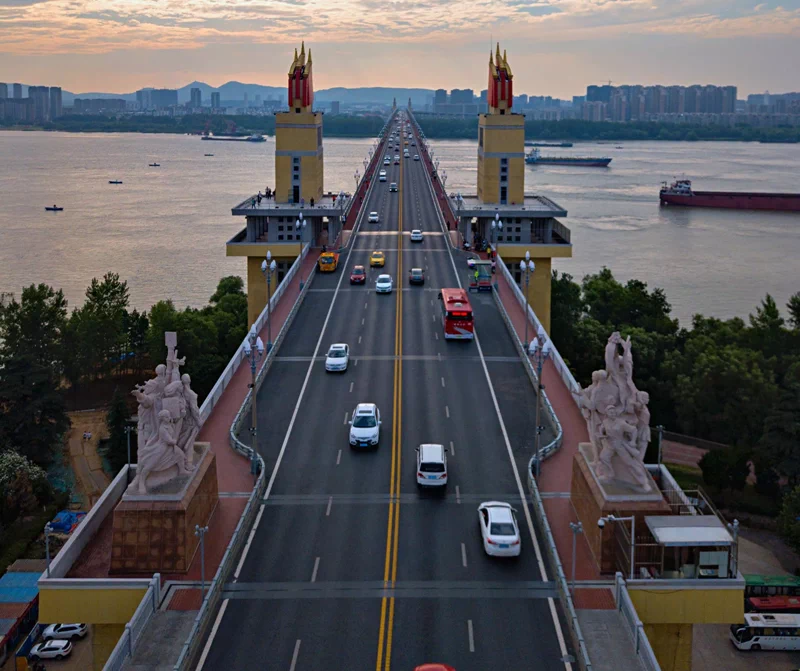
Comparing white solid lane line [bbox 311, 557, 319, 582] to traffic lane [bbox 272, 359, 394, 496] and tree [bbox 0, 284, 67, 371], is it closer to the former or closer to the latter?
traffic lane [bbox 272, 359, 394, 496]

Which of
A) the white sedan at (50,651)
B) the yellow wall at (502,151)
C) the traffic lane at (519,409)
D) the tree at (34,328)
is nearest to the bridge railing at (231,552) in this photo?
the traffic lane at (519,409)

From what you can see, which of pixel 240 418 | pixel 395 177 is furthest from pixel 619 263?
pixel 240 418

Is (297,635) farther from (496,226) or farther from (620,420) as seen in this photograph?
(496,226)

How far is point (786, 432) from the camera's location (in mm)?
42438

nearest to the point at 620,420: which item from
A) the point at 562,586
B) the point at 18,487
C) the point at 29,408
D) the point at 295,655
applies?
the point at 562,586

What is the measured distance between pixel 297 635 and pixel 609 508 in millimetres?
7310

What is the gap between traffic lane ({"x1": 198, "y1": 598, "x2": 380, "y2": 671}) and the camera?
18031 mm

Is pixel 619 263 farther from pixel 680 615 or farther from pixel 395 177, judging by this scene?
pixel 680 615

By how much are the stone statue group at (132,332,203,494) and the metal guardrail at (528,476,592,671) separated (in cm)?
862

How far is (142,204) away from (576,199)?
65385mm

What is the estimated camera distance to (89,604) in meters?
19.8

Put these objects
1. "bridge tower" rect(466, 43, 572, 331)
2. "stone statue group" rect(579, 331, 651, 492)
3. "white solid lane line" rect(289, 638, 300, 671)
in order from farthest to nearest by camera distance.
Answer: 1. "bridge tower" rect(466, 43, 572, 331)
2. "stone statue group" rect(579, 331, 651, 492)
3. "white solid lane line" rect(289, 638, 300, 671)

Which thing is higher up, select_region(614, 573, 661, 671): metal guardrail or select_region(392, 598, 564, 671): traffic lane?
select_region(614, 573, 661, 671): metal guardrail

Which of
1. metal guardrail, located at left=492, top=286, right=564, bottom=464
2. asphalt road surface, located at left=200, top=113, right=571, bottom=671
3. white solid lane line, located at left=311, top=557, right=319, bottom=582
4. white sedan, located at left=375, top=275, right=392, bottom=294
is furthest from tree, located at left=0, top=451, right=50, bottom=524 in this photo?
white solid lane line, located at left=311, top=557, right=319, bottom=582
